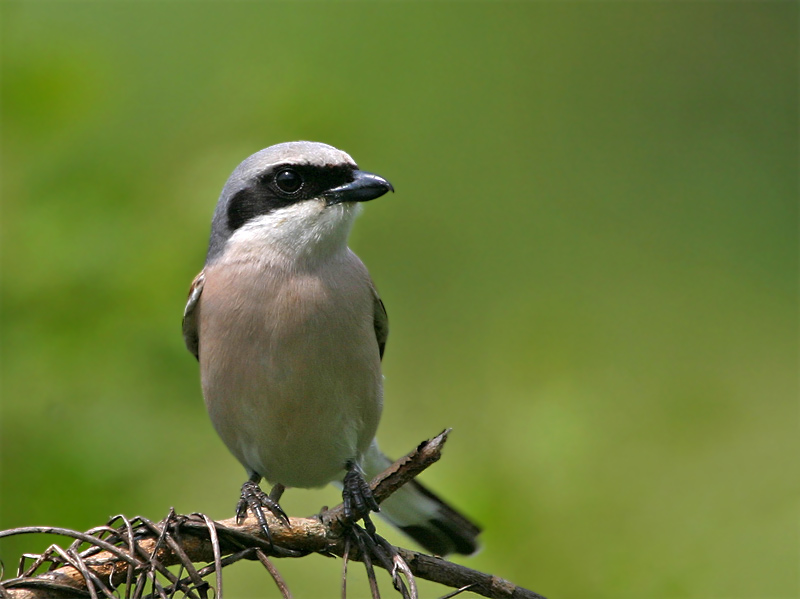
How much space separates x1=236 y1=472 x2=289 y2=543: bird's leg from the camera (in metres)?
2.46

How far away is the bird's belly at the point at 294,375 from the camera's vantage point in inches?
120

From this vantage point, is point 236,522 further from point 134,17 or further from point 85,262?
point 134,17

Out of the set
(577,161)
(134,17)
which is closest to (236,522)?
(134,17)

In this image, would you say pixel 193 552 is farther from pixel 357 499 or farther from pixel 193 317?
pixel 193 317

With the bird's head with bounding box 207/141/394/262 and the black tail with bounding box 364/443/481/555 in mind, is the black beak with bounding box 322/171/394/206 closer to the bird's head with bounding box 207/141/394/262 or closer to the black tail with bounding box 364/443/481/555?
the bird's head with bounding box 207/141/394/262

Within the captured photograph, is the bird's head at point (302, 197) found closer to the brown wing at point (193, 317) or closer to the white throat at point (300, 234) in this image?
the white throat at point (300, 234)

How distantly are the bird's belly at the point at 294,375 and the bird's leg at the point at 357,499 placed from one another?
25 centimetres

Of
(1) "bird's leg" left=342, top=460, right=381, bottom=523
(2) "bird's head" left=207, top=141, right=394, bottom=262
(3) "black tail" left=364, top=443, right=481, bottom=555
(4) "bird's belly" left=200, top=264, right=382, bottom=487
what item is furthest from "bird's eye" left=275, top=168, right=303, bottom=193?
(3) "black tail" left=364, top=443, right=481, bottom=555

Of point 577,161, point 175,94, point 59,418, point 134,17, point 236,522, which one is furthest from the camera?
point 577,161

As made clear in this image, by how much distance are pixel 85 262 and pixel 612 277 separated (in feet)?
12.4

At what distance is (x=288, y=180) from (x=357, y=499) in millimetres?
1241

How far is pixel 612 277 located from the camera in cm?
608

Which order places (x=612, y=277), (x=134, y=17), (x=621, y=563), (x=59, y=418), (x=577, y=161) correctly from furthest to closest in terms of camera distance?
(x=577, y=161) → (x=612, y=277) → (x=134, y=17) → (x=621, y=563) → (x=59, y=418)

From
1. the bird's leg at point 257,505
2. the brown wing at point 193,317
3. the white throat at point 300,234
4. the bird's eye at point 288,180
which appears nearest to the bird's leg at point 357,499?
the bird's leg at point 257,505
